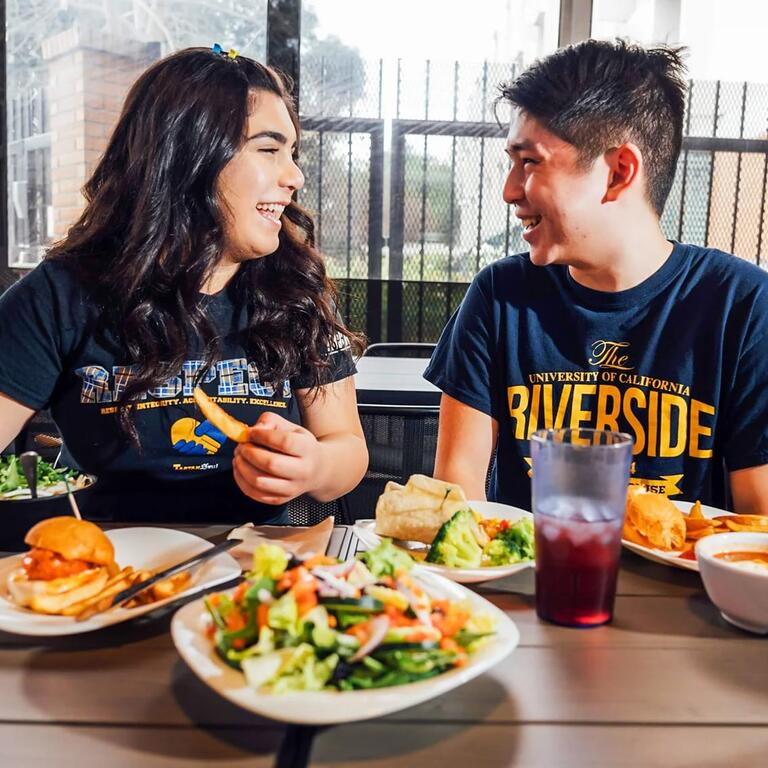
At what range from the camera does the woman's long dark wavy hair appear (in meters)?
1.54

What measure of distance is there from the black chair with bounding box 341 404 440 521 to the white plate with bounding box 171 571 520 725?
4.49 ft

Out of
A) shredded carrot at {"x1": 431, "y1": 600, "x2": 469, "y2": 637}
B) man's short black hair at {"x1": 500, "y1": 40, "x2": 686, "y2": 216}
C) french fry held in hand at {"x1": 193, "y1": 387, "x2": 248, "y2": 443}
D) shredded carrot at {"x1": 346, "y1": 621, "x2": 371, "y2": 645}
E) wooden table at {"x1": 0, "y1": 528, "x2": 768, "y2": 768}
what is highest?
man's short black hair at {"x1": 500, "y1": 40, "x2": 686, "y2": 216}

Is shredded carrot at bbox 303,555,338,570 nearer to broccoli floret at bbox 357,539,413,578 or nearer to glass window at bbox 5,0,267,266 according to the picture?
broccoli floret at bbox 357,539,413,578

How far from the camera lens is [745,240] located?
161 inches

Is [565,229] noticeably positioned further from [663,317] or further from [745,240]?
[745,240]

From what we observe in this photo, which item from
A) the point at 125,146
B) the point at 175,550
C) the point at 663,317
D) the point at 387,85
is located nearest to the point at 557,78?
the point at 663,317

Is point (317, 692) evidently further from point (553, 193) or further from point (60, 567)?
point (553, 193)

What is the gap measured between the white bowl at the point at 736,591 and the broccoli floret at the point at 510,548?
20 centimetres

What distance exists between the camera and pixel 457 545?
0.99m

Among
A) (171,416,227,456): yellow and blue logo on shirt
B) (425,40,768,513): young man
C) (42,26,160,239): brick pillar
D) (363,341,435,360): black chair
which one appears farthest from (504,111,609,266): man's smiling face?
(42,26,160,239): brick pillar

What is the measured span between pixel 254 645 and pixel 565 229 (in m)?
1.07

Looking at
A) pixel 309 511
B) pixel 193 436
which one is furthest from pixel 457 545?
pixel 309 511

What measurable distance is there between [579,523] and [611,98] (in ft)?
3.22

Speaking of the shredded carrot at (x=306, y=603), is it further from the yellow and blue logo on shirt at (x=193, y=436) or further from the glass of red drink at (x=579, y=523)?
the yellow and blue logo on shirt at (x=193, y=436)
